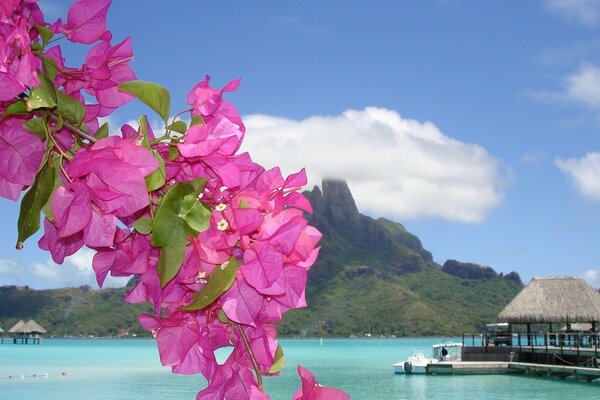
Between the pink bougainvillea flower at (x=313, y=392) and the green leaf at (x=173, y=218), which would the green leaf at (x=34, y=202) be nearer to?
the green leaf at (x=173, y=218)

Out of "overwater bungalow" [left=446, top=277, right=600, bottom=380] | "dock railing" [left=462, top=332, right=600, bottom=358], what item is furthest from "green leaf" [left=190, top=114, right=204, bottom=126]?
"overwater bungalow" [left=446, top=277, right=600, bottom=380]

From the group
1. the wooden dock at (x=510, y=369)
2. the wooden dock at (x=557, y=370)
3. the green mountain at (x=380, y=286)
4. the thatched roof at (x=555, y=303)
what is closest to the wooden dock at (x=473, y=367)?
the wooden dock at (x=510, y=369)

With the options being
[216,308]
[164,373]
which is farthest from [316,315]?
[216,308]

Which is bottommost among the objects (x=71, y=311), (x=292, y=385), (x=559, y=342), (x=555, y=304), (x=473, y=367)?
(x=292, y=385)

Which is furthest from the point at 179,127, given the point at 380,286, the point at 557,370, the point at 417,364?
the point at 380,286

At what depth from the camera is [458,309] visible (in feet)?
316

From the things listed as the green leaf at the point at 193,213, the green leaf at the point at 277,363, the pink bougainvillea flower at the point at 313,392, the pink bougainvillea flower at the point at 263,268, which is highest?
the green leaf at the point at 193,213

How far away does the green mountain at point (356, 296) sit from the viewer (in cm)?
9562

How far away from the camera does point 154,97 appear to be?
27.8 inches

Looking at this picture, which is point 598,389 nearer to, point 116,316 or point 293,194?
point 293,194

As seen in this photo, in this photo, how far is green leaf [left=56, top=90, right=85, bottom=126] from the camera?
2.29ft

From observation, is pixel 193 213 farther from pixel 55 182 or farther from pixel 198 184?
pixel 55 182

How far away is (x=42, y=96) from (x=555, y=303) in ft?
91.3

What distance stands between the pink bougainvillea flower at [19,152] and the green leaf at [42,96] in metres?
0.04
